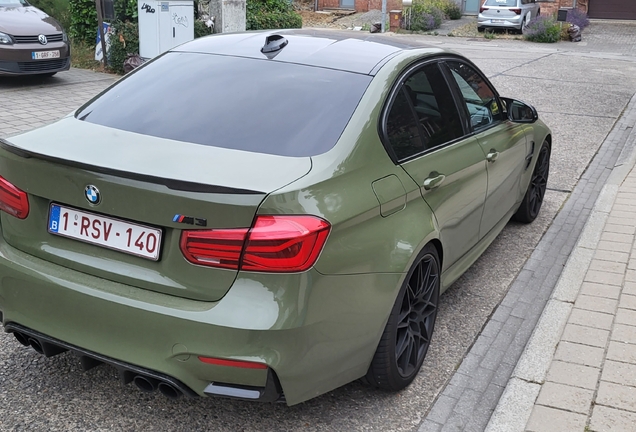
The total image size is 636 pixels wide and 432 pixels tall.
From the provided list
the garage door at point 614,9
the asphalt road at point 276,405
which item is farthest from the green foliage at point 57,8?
the garage door at point 614,9

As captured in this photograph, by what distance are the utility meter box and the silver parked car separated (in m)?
18.6

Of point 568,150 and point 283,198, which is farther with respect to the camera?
point 568,150

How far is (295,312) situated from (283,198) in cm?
42

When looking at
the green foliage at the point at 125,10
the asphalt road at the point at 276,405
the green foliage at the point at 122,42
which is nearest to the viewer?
the asphalt road at the point at 276,405

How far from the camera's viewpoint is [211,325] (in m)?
2.55

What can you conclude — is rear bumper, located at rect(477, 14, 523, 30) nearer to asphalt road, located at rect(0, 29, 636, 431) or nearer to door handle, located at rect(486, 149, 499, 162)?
asphalt road, located at rect(0, 29, 636, 431)

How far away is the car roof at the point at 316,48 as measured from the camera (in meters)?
3.53

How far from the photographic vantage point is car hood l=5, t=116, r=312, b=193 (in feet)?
8.64

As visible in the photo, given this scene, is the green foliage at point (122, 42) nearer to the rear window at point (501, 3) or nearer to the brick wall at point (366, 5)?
the rear window at point (501, 3)

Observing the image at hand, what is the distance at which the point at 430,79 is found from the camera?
3.84 meters

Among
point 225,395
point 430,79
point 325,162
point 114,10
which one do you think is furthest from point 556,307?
point 114,10

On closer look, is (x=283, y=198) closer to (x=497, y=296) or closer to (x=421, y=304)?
(x=421, y=304)

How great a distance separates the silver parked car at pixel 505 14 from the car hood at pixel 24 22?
20561 millimetres

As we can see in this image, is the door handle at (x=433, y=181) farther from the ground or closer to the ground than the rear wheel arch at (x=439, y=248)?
farther from the ground
